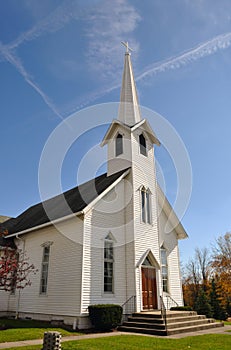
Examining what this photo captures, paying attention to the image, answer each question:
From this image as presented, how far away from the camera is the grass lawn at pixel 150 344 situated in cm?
869

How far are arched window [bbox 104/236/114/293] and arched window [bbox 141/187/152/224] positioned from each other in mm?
3009

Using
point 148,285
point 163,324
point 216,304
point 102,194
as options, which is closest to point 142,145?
point 102,194

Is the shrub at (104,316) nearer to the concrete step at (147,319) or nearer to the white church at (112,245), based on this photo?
the white church at (112,245)

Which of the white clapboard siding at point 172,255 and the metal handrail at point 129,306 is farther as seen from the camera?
the white clapboard siding at point 172,255

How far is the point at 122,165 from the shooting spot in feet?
61.2

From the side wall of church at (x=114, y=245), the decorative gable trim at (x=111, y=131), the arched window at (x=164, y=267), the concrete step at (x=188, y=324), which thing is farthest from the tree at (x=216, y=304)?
the decorative gable trim at (x=111, y=131)

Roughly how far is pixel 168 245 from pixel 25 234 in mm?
9268

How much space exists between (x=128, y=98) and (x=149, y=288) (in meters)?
13.4

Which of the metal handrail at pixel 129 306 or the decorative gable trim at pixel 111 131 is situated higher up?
the decorative gable trim at pixel 111 131

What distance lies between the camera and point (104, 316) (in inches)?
495

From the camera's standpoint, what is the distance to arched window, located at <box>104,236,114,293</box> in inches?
577

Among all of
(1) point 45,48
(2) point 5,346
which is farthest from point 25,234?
(1) point 45,48

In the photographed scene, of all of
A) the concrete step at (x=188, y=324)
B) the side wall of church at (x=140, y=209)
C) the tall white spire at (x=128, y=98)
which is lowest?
the concrete step at (x=188, y=324)

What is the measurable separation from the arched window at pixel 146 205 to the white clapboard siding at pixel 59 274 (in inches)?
185
